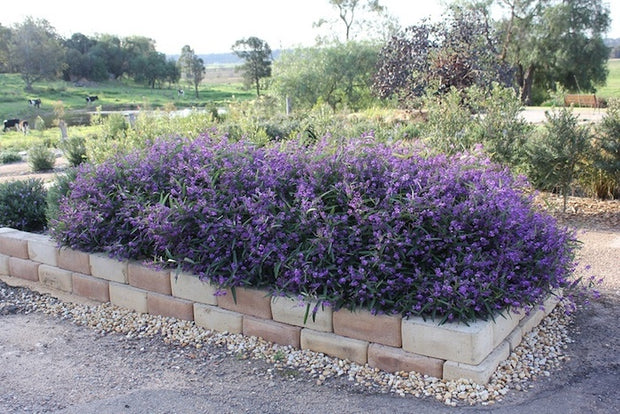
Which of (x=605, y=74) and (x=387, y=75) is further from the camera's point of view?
(x=605, y=74)

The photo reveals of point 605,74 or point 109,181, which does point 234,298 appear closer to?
point 109,181

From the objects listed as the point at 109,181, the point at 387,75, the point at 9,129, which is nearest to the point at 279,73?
the point at 387,75

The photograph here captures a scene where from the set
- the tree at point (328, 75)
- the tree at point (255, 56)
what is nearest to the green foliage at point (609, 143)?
the tree at point (328, 75)

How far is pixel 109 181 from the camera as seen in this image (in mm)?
4066

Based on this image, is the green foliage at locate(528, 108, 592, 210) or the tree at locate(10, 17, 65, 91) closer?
the green foliage at locate(528, 108, 592, 210)

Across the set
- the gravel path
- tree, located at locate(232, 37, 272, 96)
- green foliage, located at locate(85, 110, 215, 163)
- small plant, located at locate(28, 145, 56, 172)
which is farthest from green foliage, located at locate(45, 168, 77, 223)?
tree, located at locate(232, 37, 272, 96)

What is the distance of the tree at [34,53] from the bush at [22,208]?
1769 inches

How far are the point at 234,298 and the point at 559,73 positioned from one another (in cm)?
2812

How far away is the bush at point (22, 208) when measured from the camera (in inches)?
205

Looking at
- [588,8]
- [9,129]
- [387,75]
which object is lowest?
[9,129]

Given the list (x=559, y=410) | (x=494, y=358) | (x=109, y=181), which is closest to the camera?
(x=559, y=410)

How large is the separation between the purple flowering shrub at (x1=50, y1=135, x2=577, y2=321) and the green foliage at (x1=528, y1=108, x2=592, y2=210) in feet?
8.06

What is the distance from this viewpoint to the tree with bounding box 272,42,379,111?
19.1m

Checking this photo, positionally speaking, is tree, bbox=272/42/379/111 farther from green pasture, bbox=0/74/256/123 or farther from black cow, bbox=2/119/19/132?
black cow, bbox=2/119/19/132
